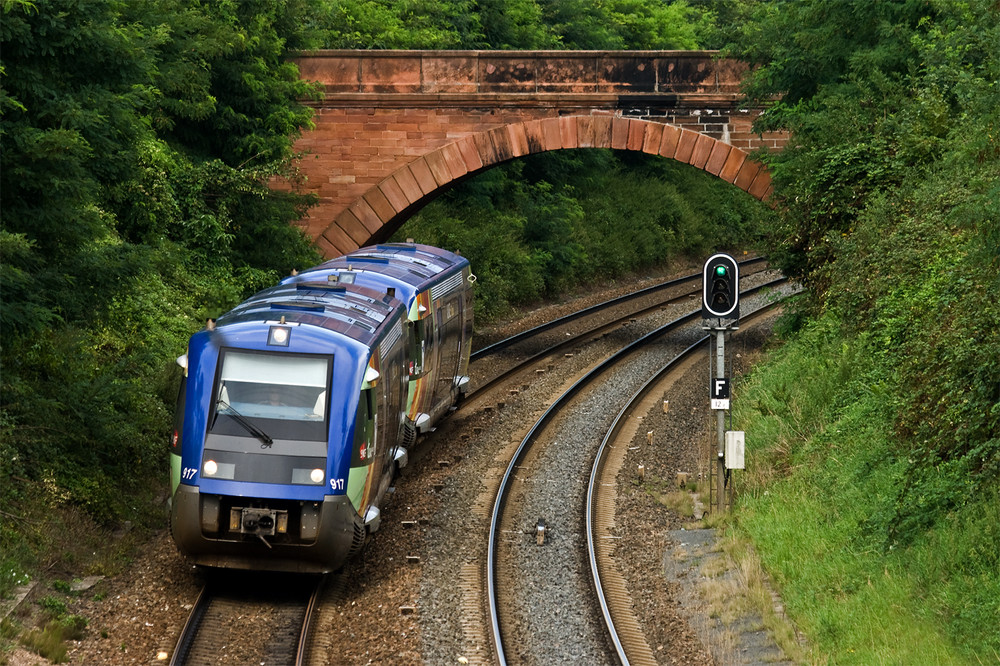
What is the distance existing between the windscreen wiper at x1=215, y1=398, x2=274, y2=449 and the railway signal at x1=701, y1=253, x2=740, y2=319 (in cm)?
563

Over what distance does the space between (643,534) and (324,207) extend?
14516mm

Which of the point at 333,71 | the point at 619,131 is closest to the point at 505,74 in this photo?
the point at 619,131

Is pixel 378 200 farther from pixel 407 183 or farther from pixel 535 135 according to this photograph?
pixel 535 135

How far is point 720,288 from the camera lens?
14.1 meters

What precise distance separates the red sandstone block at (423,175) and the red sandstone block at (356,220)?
1.23 meters

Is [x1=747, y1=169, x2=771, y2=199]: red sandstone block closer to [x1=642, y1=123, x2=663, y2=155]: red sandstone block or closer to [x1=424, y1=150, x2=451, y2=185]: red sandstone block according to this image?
[x1=642, y1=123, x2=663, y2=155]: red sandstone block

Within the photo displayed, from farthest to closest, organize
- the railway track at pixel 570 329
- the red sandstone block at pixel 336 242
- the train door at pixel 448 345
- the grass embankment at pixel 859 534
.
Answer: the red sandstone block at pixel 336 242
the railway track at pixel 570 329
the train door at pixel 448 345
the grass embankment at pixel 859 534

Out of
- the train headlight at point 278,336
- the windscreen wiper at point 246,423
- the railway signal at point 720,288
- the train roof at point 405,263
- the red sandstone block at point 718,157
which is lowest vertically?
the windscreen wiper at point 246,423

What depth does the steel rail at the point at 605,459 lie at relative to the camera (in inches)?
418

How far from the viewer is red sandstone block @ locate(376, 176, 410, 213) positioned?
2589cm

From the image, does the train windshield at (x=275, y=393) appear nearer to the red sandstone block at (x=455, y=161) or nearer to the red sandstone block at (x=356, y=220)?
the red sandstone block at (x=455, y=161)

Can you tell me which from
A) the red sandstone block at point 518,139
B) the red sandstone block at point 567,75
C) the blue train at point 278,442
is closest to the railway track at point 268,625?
the blue train at point 278,442

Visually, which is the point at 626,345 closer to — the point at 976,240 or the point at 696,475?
the point at 696,475

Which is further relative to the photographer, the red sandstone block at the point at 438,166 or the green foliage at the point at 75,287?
the red sandstone block at the point at 438,166
